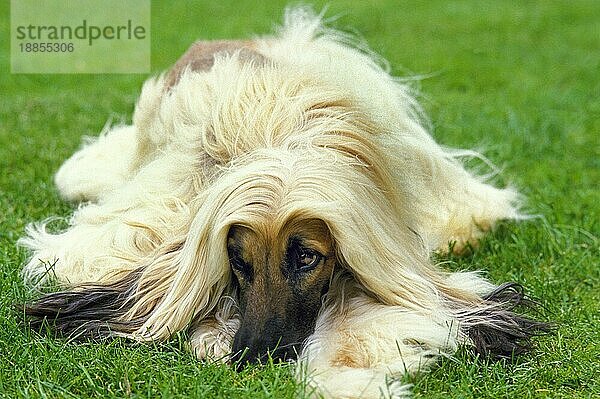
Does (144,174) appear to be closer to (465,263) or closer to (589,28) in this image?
(465,263)

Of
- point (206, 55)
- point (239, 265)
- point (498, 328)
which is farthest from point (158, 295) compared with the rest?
point (206, 55)

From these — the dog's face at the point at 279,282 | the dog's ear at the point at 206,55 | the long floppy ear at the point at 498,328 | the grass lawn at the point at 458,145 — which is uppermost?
the dog's ear at the point at 206,55

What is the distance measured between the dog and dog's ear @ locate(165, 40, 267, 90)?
0.08 m

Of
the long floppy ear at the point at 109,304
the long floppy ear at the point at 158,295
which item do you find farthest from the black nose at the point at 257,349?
the long floppy ear at the point at 109,304

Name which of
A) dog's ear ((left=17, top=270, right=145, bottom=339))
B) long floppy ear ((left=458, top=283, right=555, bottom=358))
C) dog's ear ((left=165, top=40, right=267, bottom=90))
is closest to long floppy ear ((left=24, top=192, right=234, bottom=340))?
dog's ear ((left=17, top=270, right=145, bottom=339))

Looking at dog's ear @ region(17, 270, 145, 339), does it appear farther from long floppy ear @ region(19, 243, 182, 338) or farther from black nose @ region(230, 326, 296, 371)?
black nose @ region(230, 326, 296, 371)

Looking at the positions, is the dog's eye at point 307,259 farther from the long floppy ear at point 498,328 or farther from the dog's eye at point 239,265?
the long floppy ear at point 498,328

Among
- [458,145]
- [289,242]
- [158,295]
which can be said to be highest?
[289,242]

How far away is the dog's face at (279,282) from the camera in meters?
3.79

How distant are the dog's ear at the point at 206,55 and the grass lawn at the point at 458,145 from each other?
97cm

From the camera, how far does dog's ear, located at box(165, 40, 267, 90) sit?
17.5 feet

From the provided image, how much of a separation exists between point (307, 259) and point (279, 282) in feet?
0.47

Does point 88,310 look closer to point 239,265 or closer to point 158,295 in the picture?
point 158,295

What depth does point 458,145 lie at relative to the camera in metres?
7.08
